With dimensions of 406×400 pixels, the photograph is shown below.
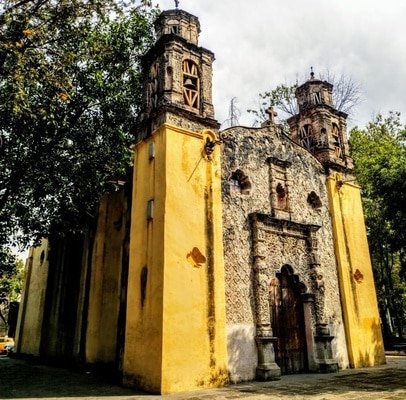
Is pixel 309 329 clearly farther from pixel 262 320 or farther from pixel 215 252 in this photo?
pixel 215 252

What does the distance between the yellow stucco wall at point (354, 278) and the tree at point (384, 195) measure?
1.10 meters

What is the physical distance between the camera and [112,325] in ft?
34.4

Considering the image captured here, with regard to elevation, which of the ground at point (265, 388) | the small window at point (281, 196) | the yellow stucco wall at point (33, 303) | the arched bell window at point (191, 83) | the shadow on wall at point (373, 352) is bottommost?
the ground at point (265, 388)

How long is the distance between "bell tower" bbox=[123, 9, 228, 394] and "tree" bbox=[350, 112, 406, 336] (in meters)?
6.41

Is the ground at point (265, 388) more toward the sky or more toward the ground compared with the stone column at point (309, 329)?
more toward the ground

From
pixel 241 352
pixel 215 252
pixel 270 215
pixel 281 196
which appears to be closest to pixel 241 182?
pixel 270 215

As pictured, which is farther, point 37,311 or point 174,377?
point 37,311

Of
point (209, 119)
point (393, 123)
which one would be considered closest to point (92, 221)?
point (209, 119)

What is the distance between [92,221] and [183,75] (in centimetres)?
586

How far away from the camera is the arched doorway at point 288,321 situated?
9461 mm


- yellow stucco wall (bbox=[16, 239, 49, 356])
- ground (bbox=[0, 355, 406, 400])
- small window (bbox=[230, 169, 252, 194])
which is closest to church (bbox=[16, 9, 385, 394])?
small window (bbox=[230, 169, 252, 194])

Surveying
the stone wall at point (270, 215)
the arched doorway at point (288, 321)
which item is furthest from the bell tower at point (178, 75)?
the arched doorway at point (288, 321)

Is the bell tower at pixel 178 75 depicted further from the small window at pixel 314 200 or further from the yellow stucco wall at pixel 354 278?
the yellow stucco wall at pixel 354 278

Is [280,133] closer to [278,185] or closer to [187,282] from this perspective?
[278,185]
